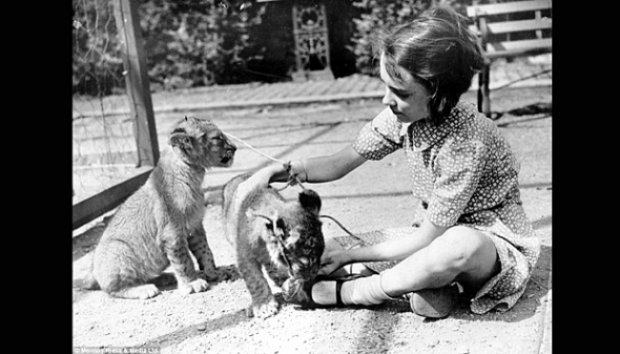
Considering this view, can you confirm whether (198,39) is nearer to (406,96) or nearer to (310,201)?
(310,201)

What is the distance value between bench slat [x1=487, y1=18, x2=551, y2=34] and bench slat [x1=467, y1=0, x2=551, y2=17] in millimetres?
85

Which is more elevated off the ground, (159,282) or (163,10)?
(163,10)

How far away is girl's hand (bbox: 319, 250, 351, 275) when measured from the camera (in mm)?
3061

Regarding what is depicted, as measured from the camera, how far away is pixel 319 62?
5.94 meters

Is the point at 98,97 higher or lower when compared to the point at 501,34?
lower

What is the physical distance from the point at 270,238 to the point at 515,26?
8.76 feet

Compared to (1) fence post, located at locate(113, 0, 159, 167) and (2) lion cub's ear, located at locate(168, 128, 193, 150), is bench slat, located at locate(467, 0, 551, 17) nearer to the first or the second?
(2) lion cub's ear, located at locate(168, 128, 193, 150)

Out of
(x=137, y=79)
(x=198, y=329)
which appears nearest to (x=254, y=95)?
(x=137, y=79)

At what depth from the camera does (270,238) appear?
2979 mm

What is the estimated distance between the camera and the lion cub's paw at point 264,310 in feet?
10.1

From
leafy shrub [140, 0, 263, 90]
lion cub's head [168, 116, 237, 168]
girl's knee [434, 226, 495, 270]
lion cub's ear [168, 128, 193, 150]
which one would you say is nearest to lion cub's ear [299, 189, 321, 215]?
girl's knee [434, 226, 495, 270]
